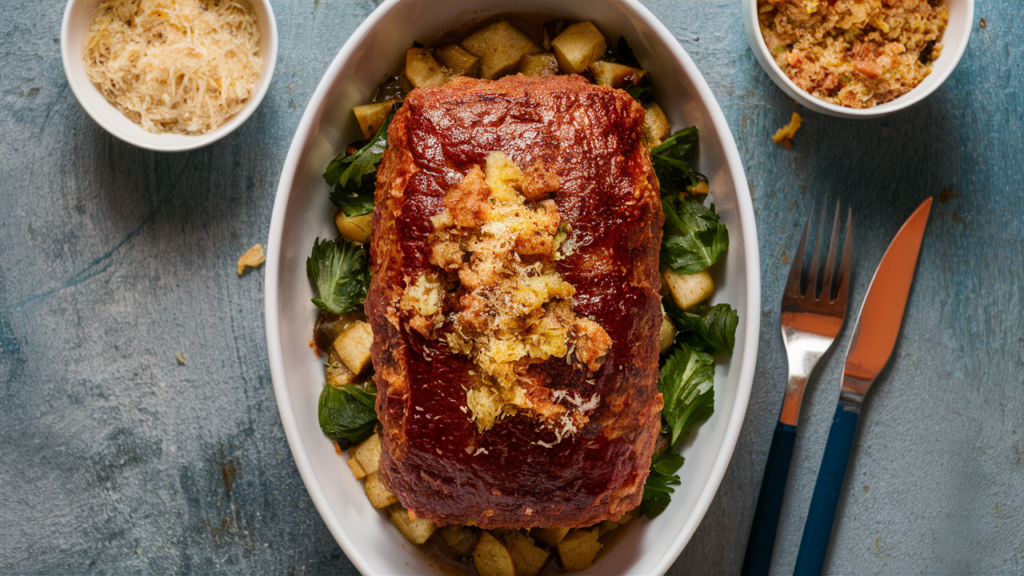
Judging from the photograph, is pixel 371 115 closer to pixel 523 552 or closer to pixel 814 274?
pixel 523 552

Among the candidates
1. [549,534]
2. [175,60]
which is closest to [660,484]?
[549,534]

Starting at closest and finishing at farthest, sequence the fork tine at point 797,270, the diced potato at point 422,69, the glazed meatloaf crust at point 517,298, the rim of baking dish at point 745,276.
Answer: the glazed meatloaf crust at point 517,298, the rim of baking dish at point 745,276, the diced potato at point 422,69, the fork tine at point 797,270

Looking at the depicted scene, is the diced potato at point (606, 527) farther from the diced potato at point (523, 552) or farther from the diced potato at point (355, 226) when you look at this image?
the diced potato at point (355, 226)

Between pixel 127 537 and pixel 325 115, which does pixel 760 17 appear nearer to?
pixel 325 115

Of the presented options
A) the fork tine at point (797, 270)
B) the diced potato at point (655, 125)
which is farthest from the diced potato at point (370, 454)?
the fork tine at point (797, 270)

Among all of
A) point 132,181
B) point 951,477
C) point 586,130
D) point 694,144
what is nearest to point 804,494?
point 951,477

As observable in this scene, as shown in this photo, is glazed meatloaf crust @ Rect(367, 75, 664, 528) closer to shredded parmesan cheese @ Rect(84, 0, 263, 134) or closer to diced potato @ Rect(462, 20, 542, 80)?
diced potato @ Rect(462, 20, 542, 80)
